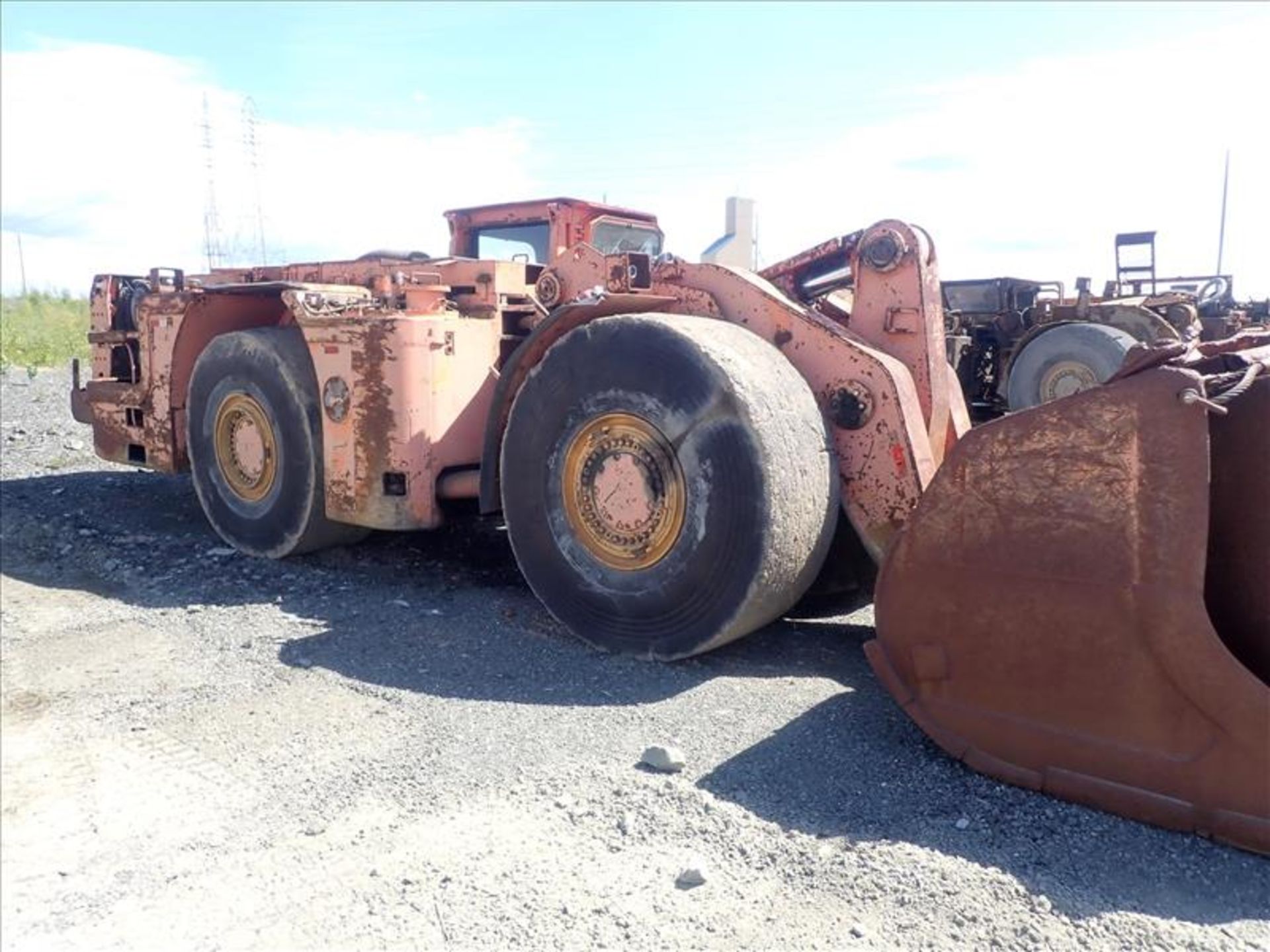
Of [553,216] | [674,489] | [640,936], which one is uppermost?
[553,216]

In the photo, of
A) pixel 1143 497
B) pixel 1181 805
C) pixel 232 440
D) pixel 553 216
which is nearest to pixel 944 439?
pixel 1143 497

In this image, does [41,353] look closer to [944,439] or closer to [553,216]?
[553,216]

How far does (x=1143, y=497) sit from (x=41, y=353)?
1761 centimetres

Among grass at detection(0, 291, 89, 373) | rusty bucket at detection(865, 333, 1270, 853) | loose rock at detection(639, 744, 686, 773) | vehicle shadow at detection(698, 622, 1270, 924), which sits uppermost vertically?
grass at detection(0, 291, 89, 373)

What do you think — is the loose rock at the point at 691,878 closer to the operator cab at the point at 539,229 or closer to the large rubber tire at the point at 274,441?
the large rubber tire at the point at 274,441

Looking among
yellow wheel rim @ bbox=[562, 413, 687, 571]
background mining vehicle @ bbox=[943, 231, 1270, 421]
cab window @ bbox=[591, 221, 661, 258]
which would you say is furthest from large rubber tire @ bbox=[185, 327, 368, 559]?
background mining vehicle @ bbox=[943, 231, 1270, 421]

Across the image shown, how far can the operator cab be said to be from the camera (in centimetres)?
654

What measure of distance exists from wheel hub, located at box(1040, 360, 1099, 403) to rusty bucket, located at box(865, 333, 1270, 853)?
22.8 feet

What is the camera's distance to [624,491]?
3988 mm

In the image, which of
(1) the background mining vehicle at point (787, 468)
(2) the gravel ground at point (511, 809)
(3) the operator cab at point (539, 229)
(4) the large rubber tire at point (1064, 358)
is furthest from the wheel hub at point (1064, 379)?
(2) the gravel ground at point (511, 809)

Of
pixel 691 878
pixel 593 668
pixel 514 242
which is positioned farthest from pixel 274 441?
pixel 691 878

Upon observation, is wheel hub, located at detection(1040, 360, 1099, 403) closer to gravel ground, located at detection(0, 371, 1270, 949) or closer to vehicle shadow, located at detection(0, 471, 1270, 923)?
vehicle shadow, located at detection(0, 471, 1270, 923)

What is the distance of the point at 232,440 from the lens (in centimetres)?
573

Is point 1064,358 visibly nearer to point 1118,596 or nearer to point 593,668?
point 593,668
